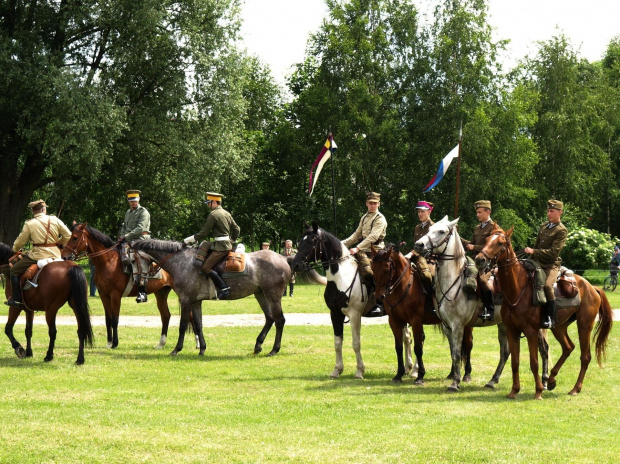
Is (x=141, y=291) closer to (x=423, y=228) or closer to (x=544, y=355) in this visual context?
(x=423, y=228)

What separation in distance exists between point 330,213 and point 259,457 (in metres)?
40.2

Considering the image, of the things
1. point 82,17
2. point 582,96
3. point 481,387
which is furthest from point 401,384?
point 582,96

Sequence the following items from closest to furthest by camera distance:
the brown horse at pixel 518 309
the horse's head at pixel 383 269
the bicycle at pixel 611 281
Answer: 1. the brown horse at pixel 518 309
2. the horse's head at pixel 383 269
3. the bicycle at pixel 611 281

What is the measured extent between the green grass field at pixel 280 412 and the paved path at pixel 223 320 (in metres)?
5.28

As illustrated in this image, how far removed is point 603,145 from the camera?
62500mm

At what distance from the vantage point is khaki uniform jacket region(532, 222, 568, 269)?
1210cm

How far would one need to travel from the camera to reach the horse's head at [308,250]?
13.8m

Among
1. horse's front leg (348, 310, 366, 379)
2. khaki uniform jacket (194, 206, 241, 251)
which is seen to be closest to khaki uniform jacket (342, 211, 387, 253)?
horse's front leg (348, 310, 366, 379)

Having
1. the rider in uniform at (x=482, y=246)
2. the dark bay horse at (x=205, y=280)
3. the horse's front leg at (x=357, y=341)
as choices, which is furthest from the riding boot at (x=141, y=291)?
the rider in uniform at (x=482, y=246)

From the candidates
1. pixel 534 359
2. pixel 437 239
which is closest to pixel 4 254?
pixel 437 239

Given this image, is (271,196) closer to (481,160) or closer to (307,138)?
(307,138)

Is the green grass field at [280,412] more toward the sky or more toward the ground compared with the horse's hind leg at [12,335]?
more toward the ground

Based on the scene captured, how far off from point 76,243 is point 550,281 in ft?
30.6

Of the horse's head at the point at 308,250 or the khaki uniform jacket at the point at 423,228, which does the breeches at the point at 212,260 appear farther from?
the khaki uniform jacket at the point at 423,228
